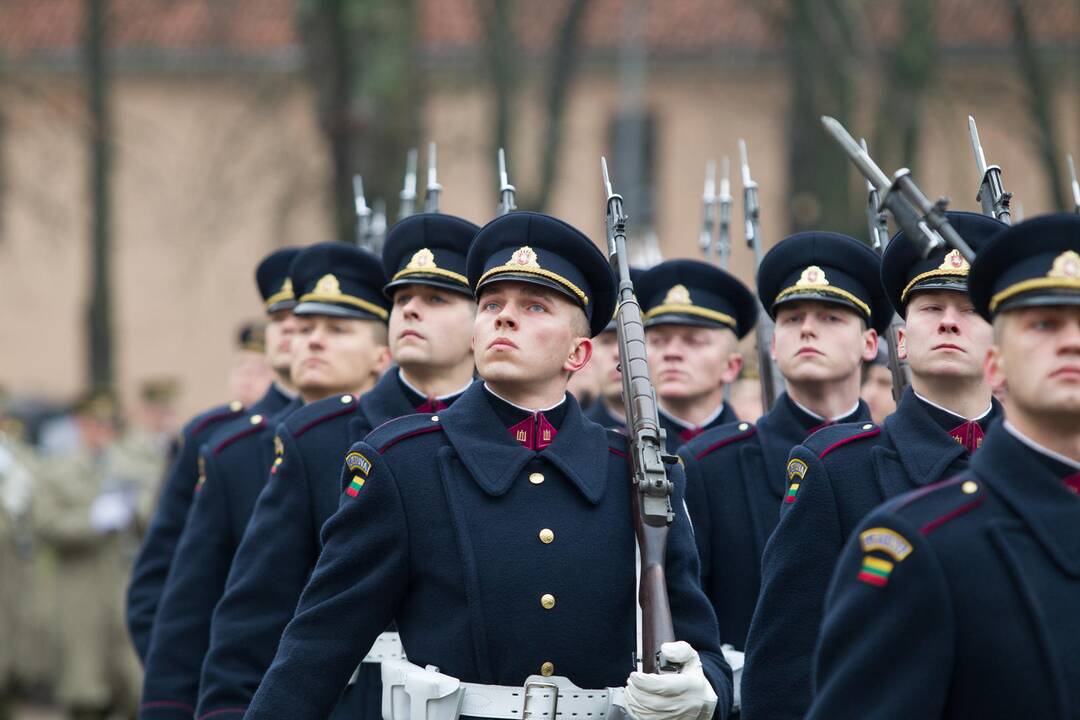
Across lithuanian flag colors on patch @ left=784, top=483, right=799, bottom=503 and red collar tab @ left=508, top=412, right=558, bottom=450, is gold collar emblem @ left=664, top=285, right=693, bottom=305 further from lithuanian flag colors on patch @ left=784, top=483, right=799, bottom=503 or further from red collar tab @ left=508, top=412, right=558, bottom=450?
red collar tab @ left=508, top=412, right=558, bottom=450

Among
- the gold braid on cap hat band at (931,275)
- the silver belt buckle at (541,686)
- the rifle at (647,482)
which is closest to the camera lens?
the rifle at (647,482)

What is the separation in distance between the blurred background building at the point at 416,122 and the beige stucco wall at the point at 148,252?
0.05 metres

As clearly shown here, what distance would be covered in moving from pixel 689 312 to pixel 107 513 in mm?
8552

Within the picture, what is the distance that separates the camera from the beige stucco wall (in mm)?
26203

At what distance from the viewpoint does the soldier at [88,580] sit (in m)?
15.1

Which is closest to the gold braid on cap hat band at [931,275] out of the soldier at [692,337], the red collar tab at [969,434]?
the red collar tab at [969,434]

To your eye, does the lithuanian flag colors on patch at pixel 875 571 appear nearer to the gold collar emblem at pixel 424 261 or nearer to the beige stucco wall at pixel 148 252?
the gold collar emblem at pixel 424 261

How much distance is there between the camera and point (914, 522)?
13.2ft

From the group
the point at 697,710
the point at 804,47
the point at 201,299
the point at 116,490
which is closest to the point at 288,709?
the point at 697,710

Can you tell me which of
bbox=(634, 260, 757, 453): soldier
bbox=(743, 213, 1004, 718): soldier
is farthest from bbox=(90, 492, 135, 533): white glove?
bbox=(743, 213, 1004, 718): soldier

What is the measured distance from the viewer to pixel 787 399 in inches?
273

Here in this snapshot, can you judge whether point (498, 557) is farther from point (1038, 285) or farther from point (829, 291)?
point (829, 291)

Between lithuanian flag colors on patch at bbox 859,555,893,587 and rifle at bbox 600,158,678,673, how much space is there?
0.91 metres

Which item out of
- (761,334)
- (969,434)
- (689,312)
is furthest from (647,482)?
(761,334)
